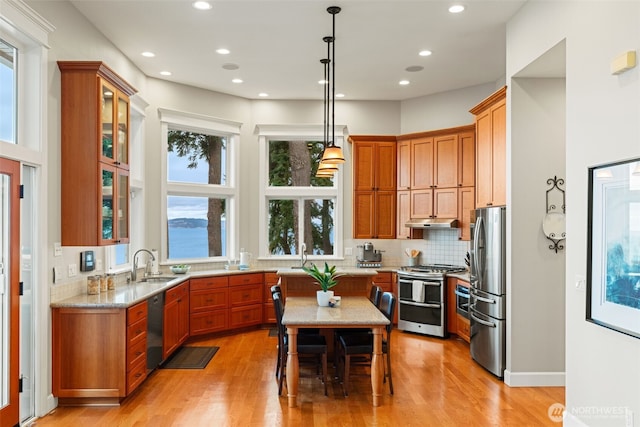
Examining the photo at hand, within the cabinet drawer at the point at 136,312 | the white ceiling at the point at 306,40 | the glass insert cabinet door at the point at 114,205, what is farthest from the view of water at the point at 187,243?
the cabinet drawer at the point at 136,312

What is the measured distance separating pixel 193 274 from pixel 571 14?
16.6 feet

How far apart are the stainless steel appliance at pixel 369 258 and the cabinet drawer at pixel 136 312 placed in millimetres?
3754

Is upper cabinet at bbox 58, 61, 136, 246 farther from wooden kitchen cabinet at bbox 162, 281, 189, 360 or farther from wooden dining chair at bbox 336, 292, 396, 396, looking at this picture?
wooden dining chair at bbox 336, 292, 396, 396

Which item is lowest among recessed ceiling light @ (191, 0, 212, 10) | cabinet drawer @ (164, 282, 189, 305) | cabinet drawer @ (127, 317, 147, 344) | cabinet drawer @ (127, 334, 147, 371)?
cabinet drawer @ (127, 334, 147, 371)

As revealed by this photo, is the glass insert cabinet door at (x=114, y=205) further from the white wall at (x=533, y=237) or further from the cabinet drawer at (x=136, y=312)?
the white wall at (x=533, y=237)

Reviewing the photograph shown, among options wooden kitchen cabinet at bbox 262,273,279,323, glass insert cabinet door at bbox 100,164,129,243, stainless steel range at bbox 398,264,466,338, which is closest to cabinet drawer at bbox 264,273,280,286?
wooden kitchen cabinet at bbox 262,273,279,323

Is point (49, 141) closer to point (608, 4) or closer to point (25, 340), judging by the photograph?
point (25, 340)

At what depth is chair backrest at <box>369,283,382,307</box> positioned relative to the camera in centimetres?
498

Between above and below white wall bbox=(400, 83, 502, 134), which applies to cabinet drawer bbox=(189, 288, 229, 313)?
below

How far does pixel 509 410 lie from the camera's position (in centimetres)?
390

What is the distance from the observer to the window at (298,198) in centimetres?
758

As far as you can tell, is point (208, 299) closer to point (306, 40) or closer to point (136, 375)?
point (136, 375)

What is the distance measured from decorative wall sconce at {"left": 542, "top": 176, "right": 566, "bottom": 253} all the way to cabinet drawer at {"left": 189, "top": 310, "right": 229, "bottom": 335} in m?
4.21

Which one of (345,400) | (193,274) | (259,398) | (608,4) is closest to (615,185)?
(608,4)
